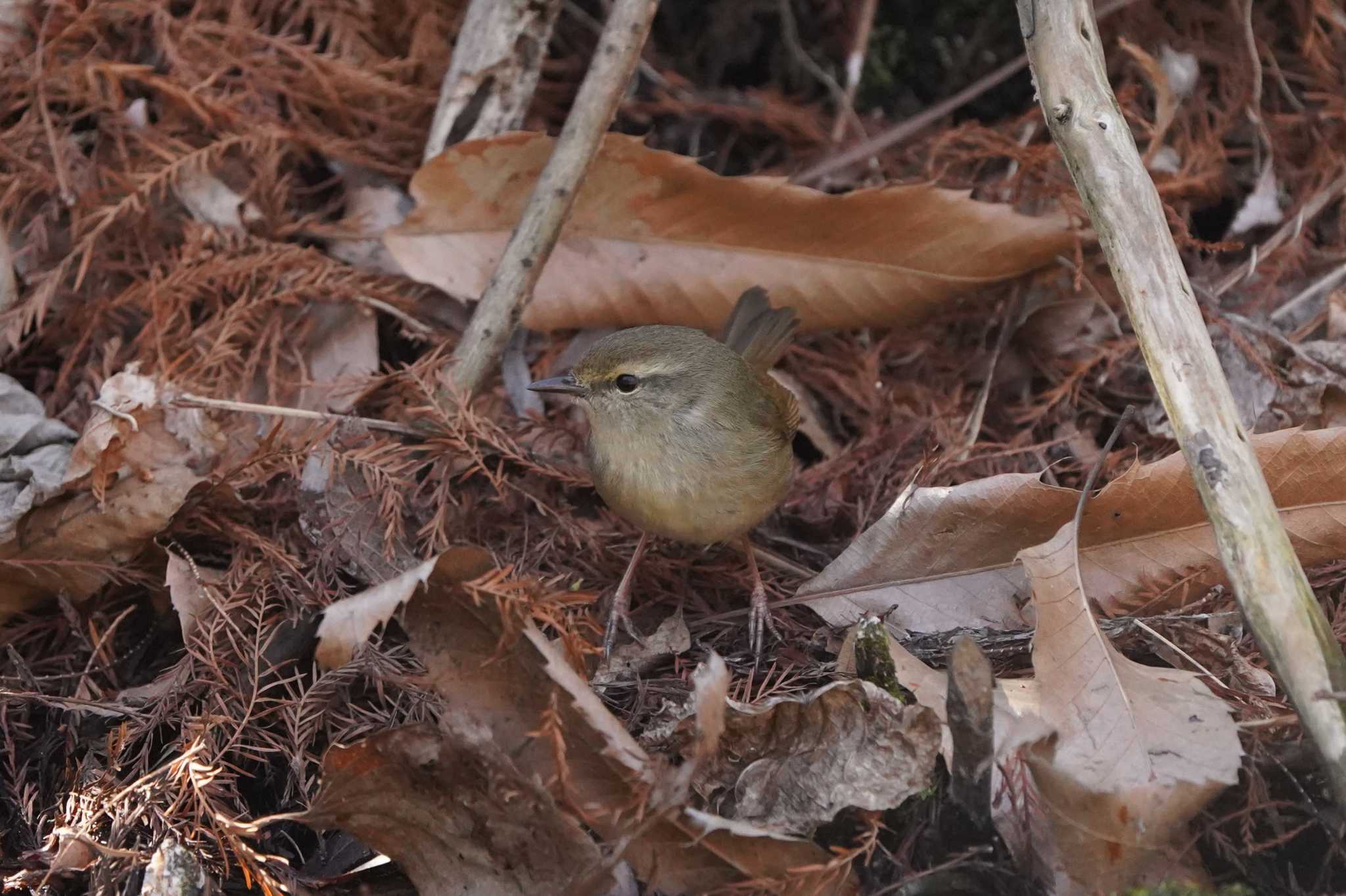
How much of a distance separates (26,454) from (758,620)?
2150 millimetres

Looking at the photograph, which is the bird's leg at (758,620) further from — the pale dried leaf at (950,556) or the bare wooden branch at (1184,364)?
the bare wooden branch at (1184,364)

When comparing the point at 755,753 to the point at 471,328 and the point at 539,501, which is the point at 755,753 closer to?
the point at 539,501

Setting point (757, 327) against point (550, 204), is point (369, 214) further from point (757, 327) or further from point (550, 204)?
point (757, 327)

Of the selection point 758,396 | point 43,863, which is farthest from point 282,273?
point 43,863

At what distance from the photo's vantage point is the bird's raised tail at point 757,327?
418 cm

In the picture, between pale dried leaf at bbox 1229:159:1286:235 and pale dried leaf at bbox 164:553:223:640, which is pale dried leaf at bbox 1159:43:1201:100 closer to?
pale dried leaf at bbox 1229:159:1286:235

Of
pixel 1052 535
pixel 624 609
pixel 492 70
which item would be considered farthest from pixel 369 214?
pixel 1052 535

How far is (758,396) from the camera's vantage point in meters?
3.92

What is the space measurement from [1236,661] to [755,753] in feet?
3.95

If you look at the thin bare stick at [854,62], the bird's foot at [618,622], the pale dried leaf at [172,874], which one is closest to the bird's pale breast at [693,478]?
the bird's foot at [618,622]

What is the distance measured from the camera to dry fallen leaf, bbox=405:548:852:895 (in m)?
2.53

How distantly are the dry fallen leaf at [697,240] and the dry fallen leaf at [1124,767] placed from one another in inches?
70.6

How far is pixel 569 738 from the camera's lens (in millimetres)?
2646

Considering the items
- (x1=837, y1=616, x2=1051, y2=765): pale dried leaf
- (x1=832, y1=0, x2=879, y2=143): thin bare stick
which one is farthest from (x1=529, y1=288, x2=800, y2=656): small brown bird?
(x1=832, y1=0, x2=879, y2=143): thin bare stick
